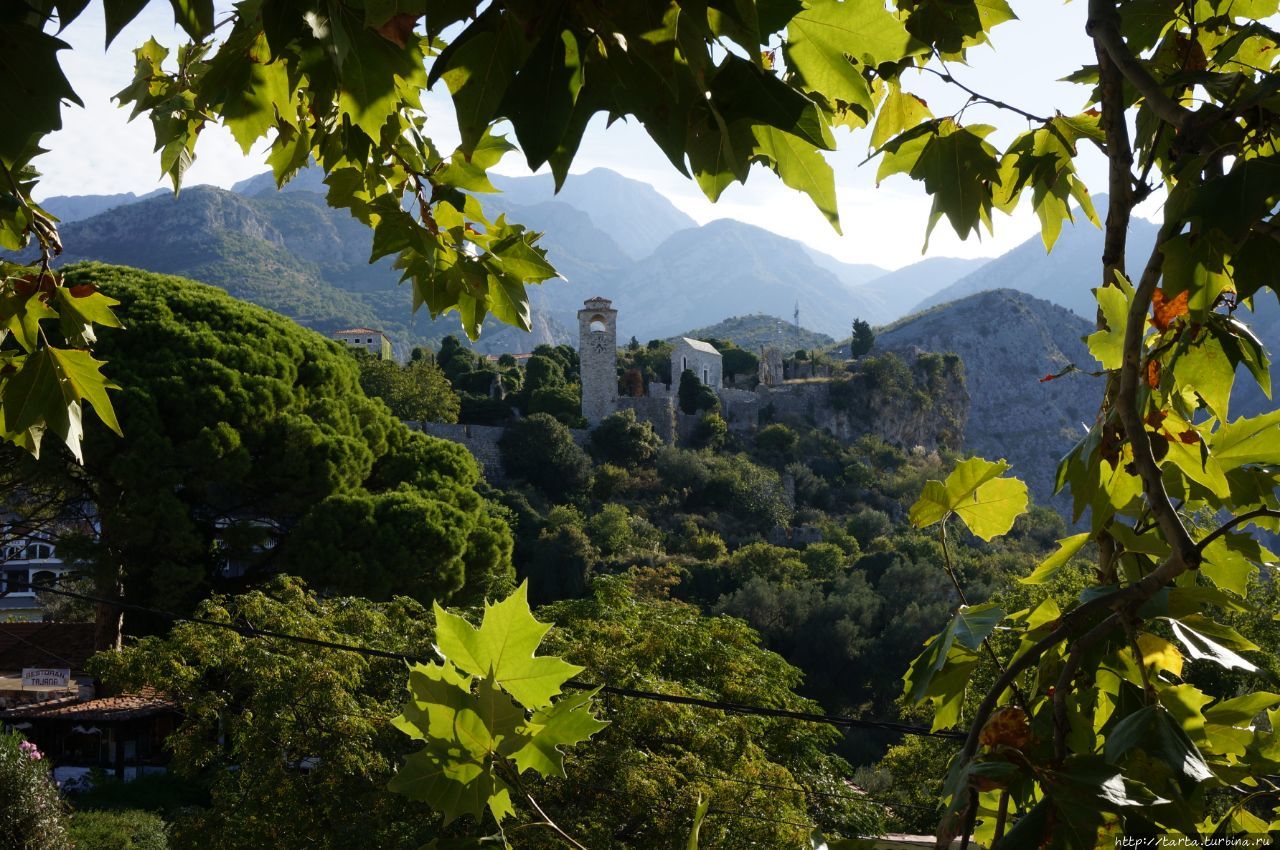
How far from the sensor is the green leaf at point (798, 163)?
745 mm

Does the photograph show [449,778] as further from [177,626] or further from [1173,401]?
[177,626]

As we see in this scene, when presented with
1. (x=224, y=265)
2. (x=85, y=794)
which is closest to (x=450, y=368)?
(x=85, y=794)

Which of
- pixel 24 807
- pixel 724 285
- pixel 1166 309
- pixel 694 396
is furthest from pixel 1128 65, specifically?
pixel 724 285

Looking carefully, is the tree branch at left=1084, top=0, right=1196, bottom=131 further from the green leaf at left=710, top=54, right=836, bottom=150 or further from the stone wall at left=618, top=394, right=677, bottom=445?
the stone wall at left=618, top=394, right=677, bottom=445

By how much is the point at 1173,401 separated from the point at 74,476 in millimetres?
12871

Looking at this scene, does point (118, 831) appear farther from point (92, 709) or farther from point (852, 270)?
point (852, 270)

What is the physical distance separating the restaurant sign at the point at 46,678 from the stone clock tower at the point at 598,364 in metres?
18.9

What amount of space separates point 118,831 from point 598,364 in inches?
848

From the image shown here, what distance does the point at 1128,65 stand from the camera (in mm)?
899

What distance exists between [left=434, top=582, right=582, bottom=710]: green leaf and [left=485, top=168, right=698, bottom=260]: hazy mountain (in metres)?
160

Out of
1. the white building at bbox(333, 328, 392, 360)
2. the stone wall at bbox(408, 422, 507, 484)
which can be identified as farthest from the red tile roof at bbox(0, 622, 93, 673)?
the white building at bbox(333, 328, 392, 360)

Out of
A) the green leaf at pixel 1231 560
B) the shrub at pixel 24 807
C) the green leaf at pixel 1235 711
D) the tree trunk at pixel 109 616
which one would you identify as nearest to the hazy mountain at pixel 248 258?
the tree trunk at pixel 109 616

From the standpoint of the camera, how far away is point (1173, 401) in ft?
3.28

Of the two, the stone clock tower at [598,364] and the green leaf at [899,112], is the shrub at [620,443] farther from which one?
the green leaf at [899,112]
